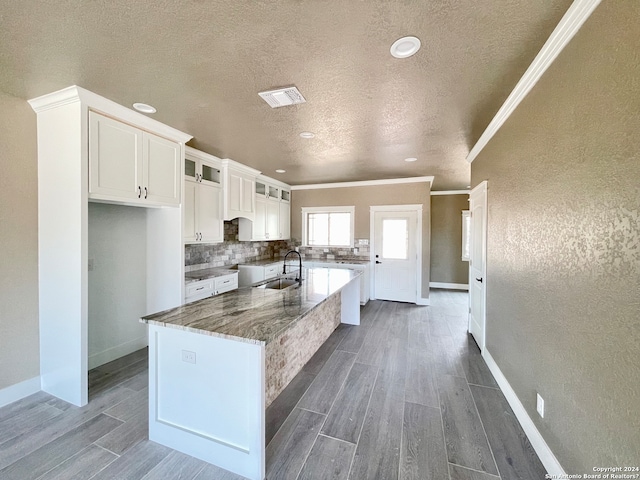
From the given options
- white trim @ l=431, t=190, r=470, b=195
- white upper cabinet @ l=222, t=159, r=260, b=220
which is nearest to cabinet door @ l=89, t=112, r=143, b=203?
white upper cabinet @ l=222, t=159, r=260, b=220

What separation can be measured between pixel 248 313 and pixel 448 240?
254 inches

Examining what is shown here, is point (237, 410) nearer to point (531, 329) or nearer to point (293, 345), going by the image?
point (293, 345)

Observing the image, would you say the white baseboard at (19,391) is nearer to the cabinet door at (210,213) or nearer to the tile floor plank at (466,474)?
the cabinet door at (210,213)

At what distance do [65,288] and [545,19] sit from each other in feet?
12.3

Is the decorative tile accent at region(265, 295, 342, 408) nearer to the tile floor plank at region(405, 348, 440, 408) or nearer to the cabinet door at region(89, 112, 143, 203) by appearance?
the tile floor plank at region(405, 348, 440, 408)

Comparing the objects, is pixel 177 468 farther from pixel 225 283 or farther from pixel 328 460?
pixel 225 283

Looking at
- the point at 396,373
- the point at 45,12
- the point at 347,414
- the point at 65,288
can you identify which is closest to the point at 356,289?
the point at 396,373

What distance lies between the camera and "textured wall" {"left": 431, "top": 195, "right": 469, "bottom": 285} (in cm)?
682

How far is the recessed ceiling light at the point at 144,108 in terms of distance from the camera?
228 centimetres

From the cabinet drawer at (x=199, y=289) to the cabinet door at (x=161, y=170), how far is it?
104 cm

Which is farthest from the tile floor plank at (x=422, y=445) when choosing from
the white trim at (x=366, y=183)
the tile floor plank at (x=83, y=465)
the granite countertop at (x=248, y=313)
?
the white trim at (x=366, y=183)

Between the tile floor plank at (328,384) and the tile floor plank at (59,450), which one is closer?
the tile floor plank at (59,450)

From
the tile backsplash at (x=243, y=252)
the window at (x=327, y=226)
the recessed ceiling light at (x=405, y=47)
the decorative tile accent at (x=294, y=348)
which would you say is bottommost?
the decorative tile accent at (x=294, y=348)

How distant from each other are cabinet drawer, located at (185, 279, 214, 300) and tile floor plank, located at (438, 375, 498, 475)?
9.51 ft
